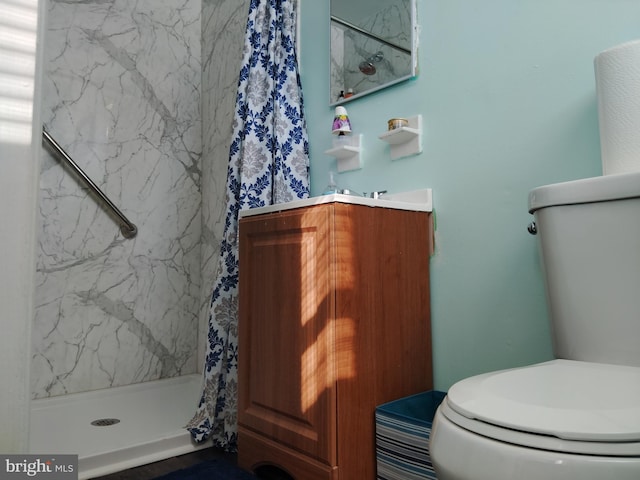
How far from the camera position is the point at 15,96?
798 millimetres

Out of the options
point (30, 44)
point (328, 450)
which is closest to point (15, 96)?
point (30, 44)

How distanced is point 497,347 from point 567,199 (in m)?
0.51

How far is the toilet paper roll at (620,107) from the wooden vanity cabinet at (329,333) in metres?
0.59

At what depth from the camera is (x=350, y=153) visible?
176 centimetres

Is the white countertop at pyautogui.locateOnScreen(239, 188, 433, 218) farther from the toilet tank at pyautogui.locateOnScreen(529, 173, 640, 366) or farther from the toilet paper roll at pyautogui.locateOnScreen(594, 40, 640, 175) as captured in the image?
the toilet paper roll at pyautogui.locateOnScreen(594, 40, 640, 175)

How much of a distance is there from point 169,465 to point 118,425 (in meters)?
0.46

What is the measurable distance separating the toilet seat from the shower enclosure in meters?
1.60

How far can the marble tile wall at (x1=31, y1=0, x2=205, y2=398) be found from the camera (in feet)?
7.35

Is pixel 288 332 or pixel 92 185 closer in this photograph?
pixel 288 332

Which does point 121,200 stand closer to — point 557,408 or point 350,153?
point 350,153

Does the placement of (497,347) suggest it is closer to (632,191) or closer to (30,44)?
(632,191)

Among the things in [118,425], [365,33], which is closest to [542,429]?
[365,33]

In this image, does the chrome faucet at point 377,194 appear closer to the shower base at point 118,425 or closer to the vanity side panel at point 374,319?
the vanity side panel at point 374,319

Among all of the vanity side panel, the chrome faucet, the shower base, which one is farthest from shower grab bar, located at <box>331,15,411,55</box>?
the shower base
